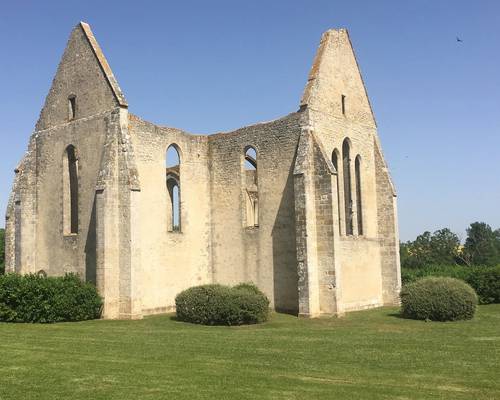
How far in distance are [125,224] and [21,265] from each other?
6340 mm

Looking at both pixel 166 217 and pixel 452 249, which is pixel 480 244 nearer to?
pixel 452 249

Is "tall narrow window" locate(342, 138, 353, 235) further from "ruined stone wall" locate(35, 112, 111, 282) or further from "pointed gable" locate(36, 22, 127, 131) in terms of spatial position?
"ruined stone wall" locate(35, 112, 111, 282)

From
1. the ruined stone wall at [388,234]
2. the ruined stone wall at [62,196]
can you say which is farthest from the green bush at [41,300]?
the ruined stone wall at [388,234]

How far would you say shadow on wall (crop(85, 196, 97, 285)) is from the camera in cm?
2159

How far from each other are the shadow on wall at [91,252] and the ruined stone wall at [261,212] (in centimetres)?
513

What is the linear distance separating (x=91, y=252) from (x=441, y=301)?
40.9ft

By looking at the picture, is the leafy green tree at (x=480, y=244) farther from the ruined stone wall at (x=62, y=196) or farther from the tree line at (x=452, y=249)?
the ruined stone wall at (x=62, y=196)

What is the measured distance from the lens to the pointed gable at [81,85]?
22.0 metres

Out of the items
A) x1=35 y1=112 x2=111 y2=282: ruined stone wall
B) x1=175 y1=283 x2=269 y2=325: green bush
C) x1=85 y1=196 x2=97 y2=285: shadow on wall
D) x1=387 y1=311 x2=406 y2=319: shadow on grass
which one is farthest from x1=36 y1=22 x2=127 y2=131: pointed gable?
x1=387 y1=311 x2=406 y2=319: shadow on grass

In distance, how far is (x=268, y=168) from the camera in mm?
22938

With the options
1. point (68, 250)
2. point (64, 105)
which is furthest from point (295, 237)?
point (64, 105)

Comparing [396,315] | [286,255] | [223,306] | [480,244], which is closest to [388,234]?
[396,315]

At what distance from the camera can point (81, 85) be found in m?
23.1

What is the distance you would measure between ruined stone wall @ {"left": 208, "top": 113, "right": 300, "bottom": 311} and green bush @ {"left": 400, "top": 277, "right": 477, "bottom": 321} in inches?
169
